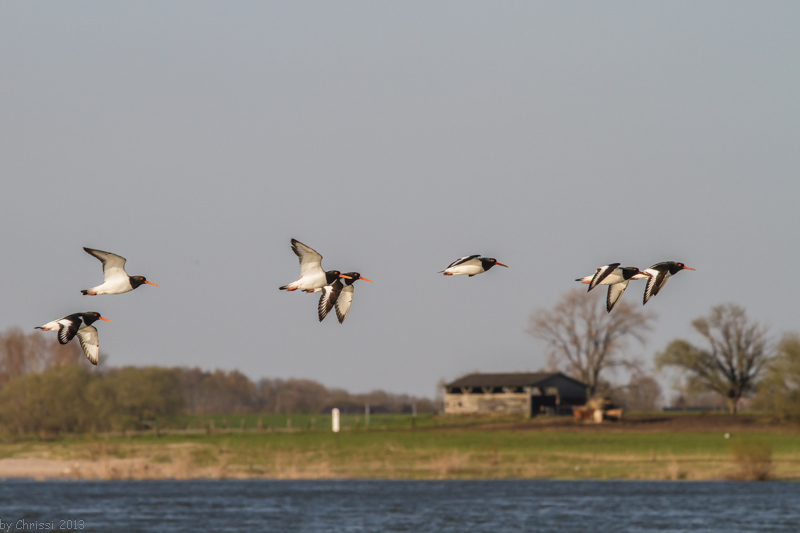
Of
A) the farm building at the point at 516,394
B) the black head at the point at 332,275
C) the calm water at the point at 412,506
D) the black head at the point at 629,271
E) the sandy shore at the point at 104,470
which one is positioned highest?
the farm building at the point at 516,394

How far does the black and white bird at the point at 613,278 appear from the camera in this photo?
38.3ft

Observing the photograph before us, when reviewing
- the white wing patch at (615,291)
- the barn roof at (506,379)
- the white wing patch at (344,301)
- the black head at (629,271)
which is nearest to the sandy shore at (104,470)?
→ the barn roof at (506,379)

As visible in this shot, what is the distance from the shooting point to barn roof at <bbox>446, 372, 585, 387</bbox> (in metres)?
140

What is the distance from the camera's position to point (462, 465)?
9662cm

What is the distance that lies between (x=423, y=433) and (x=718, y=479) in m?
37.6

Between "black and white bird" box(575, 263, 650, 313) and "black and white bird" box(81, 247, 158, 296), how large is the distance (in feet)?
18.6

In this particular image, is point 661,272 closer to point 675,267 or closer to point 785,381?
point 675,267

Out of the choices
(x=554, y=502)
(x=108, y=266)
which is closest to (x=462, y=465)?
(x=554, y=502)

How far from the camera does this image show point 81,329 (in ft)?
45.3

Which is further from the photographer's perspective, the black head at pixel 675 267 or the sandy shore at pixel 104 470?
the sandy shore at pixel 104 470

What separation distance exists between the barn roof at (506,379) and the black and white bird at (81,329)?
126 m

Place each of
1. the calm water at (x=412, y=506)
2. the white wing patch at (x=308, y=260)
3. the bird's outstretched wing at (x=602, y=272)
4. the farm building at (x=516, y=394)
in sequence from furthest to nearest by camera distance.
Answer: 1. the farm building at (x=516, y=394)
2. the calm water at (x=412, y=506)
3. the white wing patch at (x=308, y=260)
4. the bird's outstretched wing at (x=602, y=272)

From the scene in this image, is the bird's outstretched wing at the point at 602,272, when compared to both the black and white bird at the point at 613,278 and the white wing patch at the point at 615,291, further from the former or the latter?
the white wing patch at the point at 615,291

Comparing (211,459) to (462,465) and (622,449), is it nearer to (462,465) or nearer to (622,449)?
(462,465)
